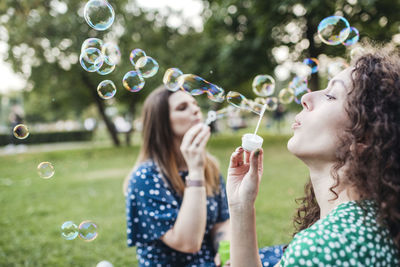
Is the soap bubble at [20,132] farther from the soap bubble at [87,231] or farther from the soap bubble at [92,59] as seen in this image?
the soap bubble at [87,231]

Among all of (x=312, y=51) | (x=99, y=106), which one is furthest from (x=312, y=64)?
(x=99, y=106)

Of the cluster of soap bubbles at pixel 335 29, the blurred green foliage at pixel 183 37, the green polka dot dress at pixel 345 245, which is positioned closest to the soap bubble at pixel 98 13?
the cluster of soap bubbles at pixel 335 29

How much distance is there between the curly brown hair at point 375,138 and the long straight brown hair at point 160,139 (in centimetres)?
119

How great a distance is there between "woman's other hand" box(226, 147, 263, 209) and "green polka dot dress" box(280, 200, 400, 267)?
0.36 metres

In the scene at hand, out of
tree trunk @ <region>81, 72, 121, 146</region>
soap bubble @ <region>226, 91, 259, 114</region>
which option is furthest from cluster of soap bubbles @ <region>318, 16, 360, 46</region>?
tree trunk @ <region>81, 72, 121, 146</region>

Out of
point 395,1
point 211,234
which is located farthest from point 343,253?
point 395,1

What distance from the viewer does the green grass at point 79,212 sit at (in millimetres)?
3656

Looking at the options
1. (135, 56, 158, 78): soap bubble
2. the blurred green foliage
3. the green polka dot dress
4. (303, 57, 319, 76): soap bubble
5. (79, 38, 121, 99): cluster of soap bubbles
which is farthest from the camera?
the blurred green foliage

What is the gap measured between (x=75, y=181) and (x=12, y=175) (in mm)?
2342

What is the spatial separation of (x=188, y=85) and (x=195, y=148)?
2.10ft

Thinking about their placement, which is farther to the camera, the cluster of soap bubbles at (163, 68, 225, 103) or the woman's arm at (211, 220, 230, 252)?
the cluster of soap bubbles at (163, 68, 225, 103)

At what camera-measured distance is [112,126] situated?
17781 mm

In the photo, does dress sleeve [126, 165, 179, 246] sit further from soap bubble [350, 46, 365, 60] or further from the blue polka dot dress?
soap bubble [350, 46, 365, 60]

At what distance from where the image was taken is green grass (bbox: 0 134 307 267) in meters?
3.66
